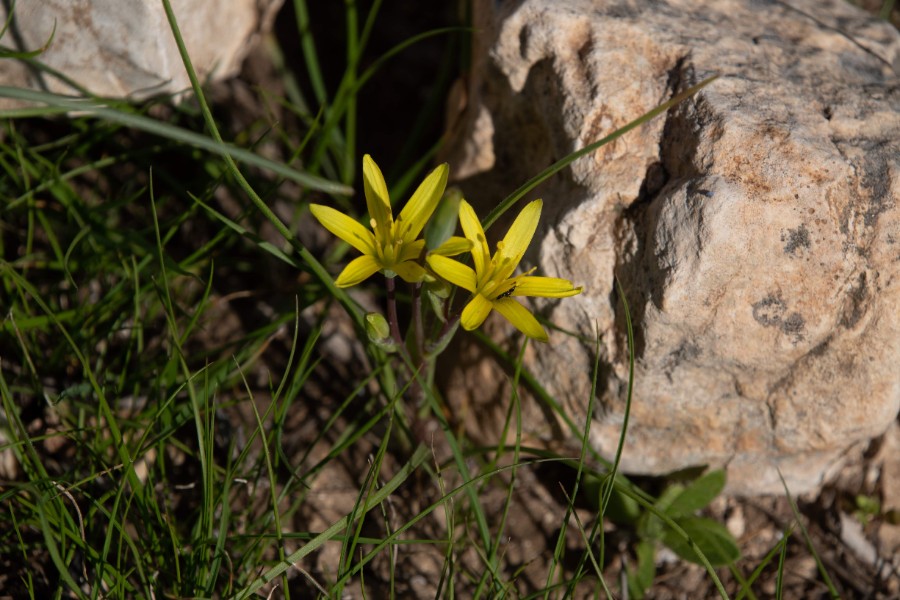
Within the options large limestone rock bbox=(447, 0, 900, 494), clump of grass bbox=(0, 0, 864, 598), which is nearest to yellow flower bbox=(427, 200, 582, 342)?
clump of grass bbox=(0, 0, 864, 598)

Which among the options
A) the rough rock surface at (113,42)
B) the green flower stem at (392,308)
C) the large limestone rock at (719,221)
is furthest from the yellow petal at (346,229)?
the rough rock surface at (113,42)

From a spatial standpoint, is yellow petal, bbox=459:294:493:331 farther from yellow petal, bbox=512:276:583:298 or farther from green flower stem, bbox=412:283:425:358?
green flower stem, bbox=412:283:425:358

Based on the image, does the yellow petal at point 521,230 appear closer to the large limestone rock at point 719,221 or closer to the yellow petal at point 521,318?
the yellow petal at point 521,318

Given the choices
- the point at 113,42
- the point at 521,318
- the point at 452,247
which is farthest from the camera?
the point at 113,42

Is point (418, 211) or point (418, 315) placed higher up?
point (418, 211)

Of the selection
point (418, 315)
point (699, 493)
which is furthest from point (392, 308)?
point (699, 493)

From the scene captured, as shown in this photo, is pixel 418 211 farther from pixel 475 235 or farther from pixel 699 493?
pixel 699 493
